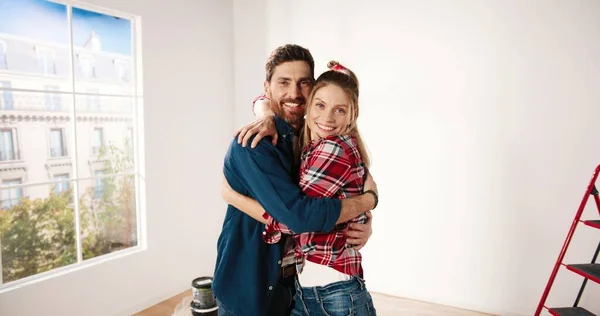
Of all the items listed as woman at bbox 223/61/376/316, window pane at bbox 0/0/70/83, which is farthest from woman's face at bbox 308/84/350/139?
window pane at bbox 0/0/70/83

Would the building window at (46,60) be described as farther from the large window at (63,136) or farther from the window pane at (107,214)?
the window pane at (107,214)

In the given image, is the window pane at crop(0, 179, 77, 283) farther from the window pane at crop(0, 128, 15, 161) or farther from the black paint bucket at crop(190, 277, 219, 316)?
the black paint bucket at crop(190, 277, 219, 316)

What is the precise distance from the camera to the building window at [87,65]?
304 centimetres

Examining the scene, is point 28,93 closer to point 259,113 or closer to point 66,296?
point 66,296

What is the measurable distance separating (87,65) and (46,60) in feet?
1.05

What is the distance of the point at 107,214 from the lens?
3459mm

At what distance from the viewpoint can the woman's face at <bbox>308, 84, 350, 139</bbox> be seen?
1.37 metres

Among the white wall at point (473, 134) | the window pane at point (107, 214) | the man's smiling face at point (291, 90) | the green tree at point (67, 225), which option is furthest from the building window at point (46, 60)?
the man's smiling face at point (291, 90)

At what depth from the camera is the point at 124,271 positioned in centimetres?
298

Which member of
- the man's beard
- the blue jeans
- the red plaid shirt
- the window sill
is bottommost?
the window sill

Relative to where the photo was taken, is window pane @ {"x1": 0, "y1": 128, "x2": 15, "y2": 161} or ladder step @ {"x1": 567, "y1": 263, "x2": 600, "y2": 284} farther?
window pane @ {"x1": 0, "y1": 128, "x2": 15, "y2": 161}

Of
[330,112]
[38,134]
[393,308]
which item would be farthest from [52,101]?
[393,308]

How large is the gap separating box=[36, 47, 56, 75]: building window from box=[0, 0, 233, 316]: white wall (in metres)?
0.49

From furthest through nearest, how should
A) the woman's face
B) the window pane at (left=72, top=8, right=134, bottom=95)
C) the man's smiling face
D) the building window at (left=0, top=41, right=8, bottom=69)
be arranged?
1. the window pane at (left=72, top=8, right=134, bottom=95)
2. the building window at (left=0, top=41, right=8, bottom=69)
3. the man's smiling face
4. the woman's face
